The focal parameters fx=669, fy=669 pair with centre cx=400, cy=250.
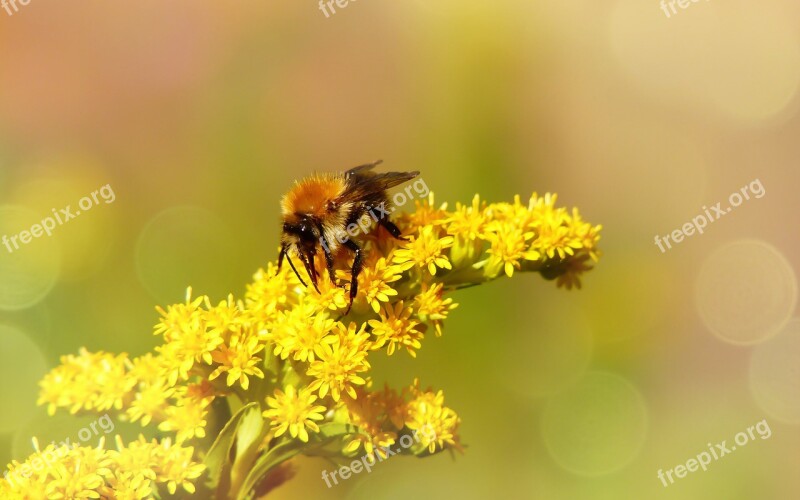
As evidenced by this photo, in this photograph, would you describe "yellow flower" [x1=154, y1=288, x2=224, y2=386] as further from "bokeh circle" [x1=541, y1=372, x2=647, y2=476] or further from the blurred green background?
"bokeh circle" [x1=541, y1=372, x2=647, y2=476]

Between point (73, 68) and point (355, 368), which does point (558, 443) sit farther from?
point (73, 68)

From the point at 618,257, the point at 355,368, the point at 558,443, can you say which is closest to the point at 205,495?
the point at 355,368

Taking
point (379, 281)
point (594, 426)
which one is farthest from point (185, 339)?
point (594, 426)

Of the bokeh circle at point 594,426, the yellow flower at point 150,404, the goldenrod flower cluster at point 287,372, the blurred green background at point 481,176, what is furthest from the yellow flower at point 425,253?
the bokeh circle at point 594,426

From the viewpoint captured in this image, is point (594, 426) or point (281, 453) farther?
point (594, 426)

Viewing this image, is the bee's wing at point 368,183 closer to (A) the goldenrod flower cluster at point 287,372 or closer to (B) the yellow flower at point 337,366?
(A) the goldenrod flower cluster at point 287,372

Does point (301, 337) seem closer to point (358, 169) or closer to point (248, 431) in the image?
point (248, 431)
